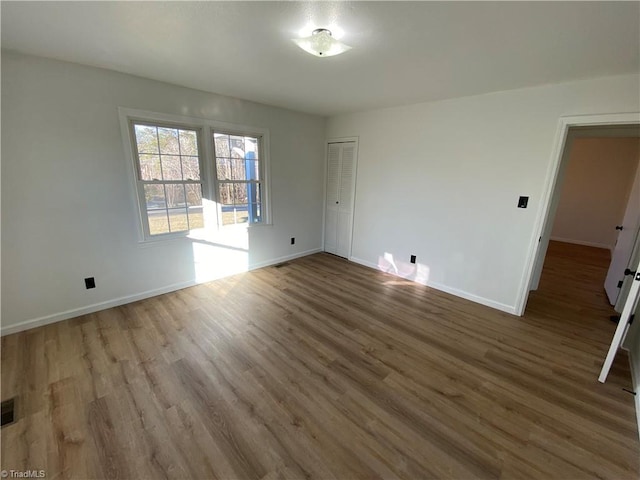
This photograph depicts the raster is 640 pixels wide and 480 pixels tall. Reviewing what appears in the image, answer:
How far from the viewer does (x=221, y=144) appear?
3562 millimetres

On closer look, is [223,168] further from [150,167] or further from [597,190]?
[597,190]

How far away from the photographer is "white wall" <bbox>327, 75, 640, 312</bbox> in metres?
2.68

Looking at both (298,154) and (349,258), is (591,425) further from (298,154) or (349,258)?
(298,154)

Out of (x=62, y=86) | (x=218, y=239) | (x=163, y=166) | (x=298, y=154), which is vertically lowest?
(x=218, y=239)

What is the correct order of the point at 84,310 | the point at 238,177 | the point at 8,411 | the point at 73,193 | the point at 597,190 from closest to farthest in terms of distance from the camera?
the point at 8,411 → the point at 73,193 → the point at 84,310 → the point at 238,177 → the point at 597,190

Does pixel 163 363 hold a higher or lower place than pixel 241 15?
lower

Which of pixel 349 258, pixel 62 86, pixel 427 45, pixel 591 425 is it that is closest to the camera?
pixel 591 425

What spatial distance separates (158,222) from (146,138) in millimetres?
946

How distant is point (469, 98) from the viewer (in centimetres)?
309

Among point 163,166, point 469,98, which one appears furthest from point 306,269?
point 469,98

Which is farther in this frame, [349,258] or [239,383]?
[349,258]

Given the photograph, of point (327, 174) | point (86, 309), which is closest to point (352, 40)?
point (327, 174)

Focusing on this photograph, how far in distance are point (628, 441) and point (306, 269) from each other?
11.5 ft

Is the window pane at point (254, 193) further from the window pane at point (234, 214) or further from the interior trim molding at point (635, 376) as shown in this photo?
the interior trim molding at point (635, 376)
